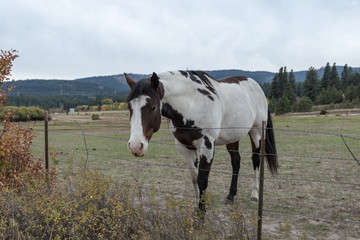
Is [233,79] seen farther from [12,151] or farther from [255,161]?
[12,151]

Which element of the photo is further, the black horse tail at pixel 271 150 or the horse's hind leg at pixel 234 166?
the black horse tail at pixel 271 150

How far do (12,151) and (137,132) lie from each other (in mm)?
3274

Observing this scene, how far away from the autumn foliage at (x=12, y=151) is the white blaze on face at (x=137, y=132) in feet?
9.33

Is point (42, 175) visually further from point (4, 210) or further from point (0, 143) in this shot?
point (4, 210)

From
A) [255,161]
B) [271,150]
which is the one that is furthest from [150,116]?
[271,150]

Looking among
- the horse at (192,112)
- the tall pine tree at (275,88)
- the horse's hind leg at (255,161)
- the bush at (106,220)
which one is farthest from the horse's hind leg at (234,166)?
the tall pine tree at (275,88)

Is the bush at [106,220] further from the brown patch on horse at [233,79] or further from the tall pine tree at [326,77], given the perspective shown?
the tall pine tree at [326,77]

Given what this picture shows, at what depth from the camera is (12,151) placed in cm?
533

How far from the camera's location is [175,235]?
3.42m

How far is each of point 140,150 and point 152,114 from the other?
1.71 feet

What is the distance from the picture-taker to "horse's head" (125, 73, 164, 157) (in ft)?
11.2

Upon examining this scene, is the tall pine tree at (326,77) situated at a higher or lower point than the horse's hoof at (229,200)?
higher

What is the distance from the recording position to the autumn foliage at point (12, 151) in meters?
5.24

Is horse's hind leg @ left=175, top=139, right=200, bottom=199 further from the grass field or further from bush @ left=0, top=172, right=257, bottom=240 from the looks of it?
bush @ left=0, top=172, right=257, bottom=240
